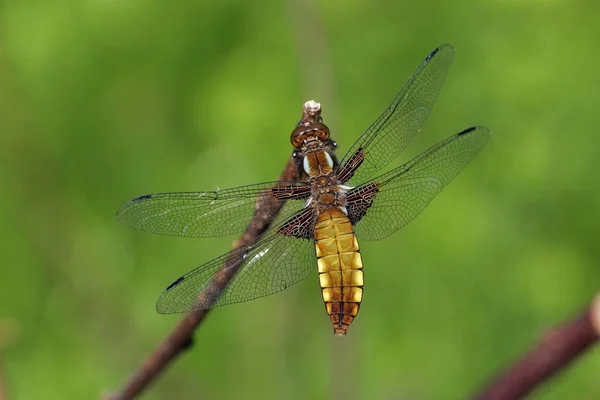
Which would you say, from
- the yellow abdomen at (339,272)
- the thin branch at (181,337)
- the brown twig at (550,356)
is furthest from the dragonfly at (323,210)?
the brown twig at (550,356)

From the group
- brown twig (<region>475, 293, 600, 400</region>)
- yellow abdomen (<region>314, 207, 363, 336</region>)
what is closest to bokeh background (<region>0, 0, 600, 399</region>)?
yellow abdomen (<region>314, 207, 363, 336</region>)

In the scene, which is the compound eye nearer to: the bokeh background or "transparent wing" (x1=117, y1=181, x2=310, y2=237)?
"transparent wing" (x1=117, y1=181, x2=310, y2=237)

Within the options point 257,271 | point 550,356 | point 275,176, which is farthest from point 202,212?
point 275,176

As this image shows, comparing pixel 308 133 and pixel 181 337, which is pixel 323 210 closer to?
pixel 308 133

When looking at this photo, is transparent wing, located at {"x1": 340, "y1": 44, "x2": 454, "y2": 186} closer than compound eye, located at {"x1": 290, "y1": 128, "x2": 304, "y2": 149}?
No

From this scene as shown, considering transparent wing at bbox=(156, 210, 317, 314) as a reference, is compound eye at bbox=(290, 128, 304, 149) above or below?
above

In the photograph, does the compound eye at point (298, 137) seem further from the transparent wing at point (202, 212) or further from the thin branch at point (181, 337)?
the thin branch at point (181, 337)

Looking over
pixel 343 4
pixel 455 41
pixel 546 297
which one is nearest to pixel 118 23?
pixel 343 4
